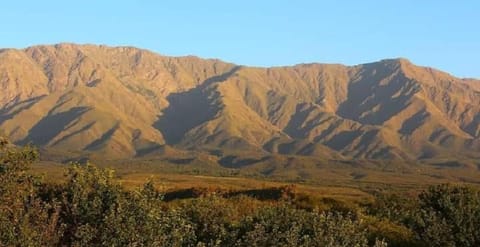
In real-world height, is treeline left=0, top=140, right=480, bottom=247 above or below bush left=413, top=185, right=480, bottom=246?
above

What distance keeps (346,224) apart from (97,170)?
22124 mm

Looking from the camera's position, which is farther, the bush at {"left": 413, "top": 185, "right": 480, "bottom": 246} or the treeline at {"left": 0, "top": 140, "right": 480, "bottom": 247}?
the bush at {"left": 413, "top": 185, "right": 480, "bottom": 246}

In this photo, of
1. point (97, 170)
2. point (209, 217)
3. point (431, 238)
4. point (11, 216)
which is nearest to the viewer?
point (11, 216)

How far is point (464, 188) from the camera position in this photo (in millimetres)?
100625

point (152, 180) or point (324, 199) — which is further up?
point (152, 180)

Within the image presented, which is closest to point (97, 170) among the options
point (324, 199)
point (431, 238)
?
point (431, 238)

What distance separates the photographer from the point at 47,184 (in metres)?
96.1

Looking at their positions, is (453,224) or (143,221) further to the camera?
(453,224)

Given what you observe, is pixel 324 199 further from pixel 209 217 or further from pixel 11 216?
pixel 11 216

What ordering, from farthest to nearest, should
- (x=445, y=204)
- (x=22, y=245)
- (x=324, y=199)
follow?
(x=324, y=199)
(x=445, y=204)
(x=22, y=245)

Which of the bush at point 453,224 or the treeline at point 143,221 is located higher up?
the treeline at point 143,221

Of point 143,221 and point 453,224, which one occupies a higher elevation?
point 143,221

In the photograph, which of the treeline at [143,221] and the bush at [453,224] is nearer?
the treeline at [143,221]

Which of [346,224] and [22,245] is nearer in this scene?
[22,245]
